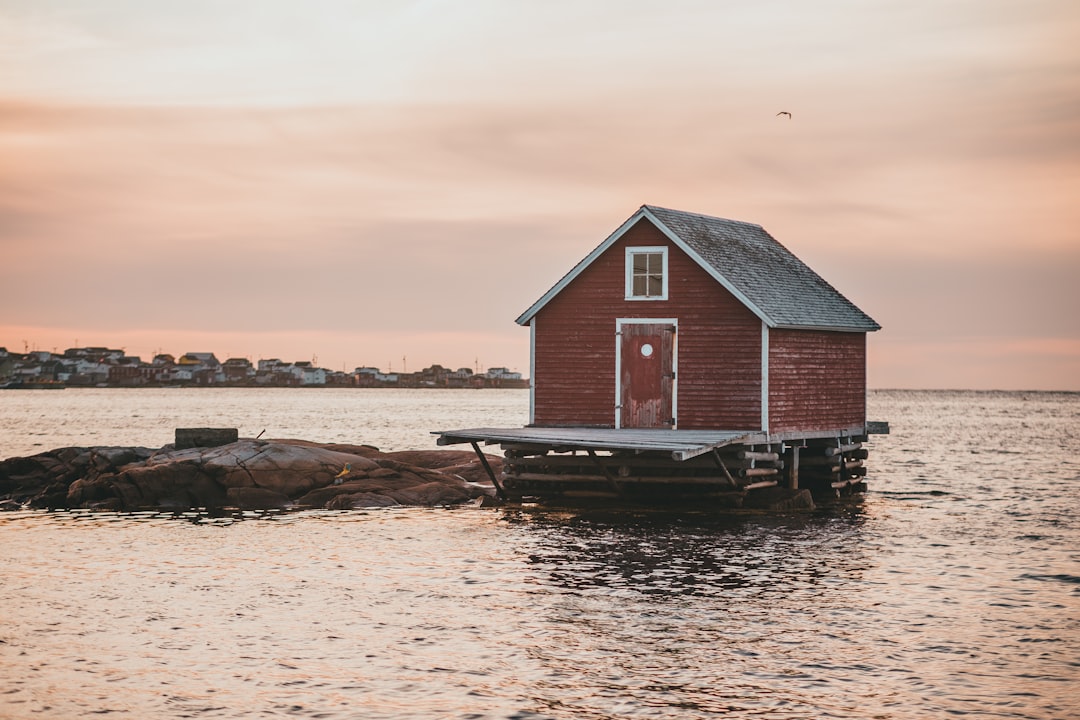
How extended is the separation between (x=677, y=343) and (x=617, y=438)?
369cm

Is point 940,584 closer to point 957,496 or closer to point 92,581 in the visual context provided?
point 92,581

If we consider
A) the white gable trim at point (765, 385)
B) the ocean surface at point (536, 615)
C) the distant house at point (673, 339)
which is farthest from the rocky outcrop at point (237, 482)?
the white gable trim at point (765, 385)

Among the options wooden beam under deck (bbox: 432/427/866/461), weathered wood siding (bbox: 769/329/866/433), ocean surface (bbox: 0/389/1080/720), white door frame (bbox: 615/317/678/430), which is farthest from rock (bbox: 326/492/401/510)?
weathered wood siding (bbox: 769/329/866/433)

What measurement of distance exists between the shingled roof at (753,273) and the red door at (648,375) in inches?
77.0

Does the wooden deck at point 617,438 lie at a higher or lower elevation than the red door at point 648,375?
lower

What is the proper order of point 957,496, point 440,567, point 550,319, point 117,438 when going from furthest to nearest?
point 117,438 < point 957,496 < point 550,319 < point 440,567

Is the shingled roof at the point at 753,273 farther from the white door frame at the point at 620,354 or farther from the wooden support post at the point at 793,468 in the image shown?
the wooden support post at the point at 793,468

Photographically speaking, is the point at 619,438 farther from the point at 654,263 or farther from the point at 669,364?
the point at 654,263

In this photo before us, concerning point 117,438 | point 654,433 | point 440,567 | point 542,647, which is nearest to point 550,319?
point 654,433

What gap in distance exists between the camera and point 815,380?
32281 millimetres

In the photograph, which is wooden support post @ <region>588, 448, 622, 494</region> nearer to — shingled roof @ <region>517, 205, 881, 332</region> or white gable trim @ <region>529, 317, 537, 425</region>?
white gable trim @ <region>529, 317, 537, 425</region>

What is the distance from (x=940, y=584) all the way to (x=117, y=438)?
6849 centimetres

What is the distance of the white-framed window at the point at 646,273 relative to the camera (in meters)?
30.6

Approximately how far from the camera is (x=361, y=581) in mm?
21016
